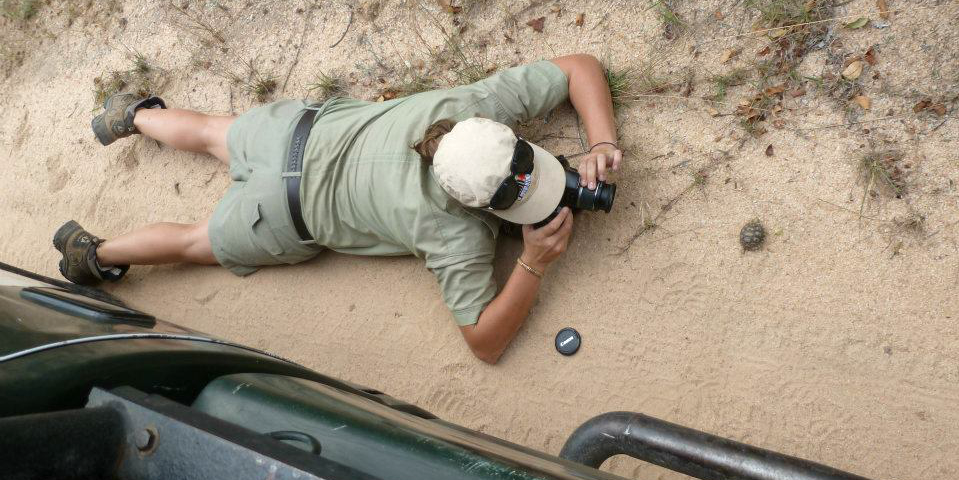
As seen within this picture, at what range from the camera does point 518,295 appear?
2.83 metres

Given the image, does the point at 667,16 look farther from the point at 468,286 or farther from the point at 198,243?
the point at 198,243

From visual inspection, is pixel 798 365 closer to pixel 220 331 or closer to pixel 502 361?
pixel 502 361

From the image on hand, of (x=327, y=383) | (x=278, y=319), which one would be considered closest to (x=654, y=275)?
(x=327, y=383)

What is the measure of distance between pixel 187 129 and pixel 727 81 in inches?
106

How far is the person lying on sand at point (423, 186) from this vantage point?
7.99ft

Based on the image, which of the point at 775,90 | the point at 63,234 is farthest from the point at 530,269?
A: the point at 63,234

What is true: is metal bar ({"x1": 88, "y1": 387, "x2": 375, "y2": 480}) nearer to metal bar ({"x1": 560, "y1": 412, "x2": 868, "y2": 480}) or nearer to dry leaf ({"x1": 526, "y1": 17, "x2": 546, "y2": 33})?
metal bar ({"x1": 560, "y1": 412, "x2": 868, "y2": 480})

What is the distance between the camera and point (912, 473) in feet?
7.82

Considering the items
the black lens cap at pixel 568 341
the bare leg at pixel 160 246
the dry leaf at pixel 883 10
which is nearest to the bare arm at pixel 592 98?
the black lens cap at pixel 568 341

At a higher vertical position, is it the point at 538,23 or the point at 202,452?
the point at 538,23

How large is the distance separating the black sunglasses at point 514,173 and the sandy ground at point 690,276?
75 centimetres

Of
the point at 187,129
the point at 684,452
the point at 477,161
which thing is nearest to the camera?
the point at 684,452

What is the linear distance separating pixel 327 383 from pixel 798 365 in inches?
68.8

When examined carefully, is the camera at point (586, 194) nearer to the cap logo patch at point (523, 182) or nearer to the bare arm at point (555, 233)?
the bare arm at point (555, 233)
